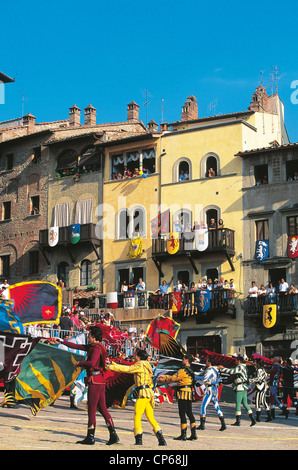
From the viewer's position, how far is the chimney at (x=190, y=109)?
49.5 meters

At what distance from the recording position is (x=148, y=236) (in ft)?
146

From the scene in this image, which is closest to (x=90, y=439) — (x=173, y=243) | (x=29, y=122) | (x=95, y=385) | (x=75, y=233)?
(x=95, y=385)

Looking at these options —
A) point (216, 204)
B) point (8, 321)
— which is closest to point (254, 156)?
point (216, 204)

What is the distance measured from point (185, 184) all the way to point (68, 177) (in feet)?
28.1

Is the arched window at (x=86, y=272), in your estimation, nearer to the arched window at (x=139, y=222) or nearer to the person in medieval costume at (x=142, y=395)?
the arched window at (x=139, y=222)

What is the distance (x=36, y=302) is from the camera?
1964 centimetres

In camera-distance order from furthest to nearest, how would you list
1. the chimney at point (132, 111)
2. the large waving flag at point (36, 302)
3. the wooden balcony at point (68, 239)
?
the chimney at point (132, 111) < the wooden balcony at point (68, 239) < the large waving flag at point (36, 302)

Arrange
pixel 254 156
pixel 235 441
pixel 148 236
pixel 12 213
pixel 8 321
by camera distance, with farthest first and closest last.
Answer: pixel 12 213, pixel 148 236, pixel 254 156, pixel 8 321, pixel 235 441

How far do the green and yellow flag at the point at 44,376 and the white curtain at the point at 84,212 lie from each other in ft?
97.2

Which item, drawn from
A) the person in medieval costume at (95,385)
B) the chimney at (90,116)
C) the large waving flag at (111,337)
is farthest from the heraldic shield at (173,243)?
the person in medieval costume at (95,385)

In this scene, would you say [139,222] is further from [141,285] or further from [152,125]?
[152,125]

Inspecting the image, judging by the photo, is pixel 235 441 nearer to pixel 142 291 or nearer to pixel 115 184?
pixel 142 291

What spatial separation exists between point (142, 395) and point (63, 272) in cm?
3395
